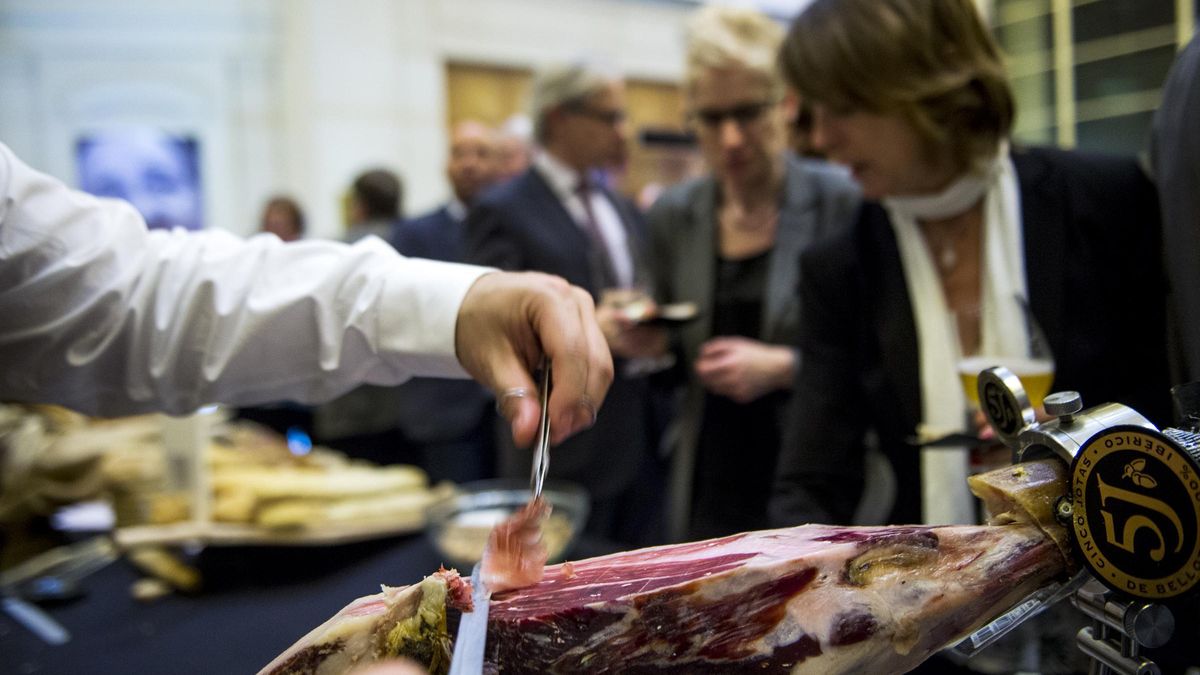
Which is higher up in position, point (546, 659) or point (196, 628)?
point (546, 659)

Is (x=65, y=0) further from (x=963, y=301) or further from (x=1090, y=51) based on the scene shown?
(x=1090, y=51)

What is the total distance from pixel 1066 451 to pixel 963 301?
3.00 ft

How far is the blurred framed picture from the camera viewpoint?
26.1ft

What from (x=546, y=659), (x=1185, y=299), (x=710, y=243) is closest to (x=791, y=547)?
(x=546, y=659)

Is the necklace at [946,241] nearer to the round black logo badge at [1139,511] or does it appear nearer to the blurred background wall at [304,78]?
the round black logo badge at [1139,511]

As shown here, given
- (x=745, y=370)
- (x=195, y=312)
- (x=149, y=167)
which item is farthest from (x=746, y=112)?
(x=149, y=167)

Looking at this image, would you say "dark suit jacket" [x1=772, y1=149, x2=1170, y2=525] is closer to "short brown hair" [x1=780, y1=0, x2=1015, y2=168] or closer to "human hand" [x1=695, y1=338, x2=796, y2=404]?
"short brown hair" [x1=780, y1=0, x2=1015, y2=168]

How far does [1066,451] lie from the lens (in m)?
0.79

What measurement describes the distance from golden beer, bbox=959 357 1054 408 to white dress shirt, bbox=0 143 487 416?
73 cm

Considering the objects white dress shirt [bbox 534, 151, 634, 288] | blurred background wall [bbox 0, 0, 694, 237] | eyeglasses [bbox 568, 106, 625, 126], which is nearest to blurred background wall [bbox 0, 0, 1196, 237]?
blurred background wall [bbox 0, 0, 694, 237]

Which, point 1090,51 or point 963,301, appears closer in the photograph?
point 963,301

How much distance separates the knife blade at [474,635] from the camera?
0.78 m

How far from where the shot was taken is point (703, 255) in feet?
8.52

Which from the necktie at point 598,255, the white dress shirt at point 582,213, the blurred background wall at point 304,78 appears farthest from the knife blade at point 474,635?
the blurred background wall at point 304,78
